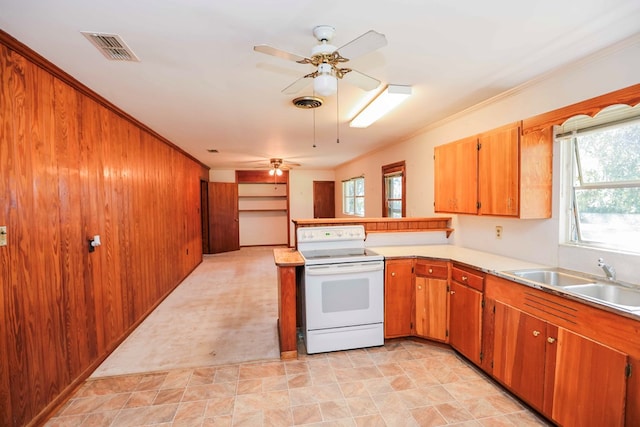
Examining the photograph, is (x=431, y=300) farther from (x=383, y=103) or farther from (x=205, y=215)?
(x=205, y=215)

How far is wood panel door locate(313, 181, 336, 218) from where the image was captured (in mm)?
9109

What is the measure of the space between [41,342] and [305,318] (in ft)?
6.28

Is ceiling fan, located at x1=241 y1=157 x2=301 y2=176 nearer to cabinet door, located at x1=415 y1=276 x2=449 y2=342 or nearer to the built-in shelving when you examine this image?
the built-in shelving

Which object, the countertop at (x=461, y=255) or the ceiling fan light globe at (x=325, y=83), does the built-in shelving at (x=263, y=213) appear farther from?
the ceiling fan light globe at (x=325, y=83)

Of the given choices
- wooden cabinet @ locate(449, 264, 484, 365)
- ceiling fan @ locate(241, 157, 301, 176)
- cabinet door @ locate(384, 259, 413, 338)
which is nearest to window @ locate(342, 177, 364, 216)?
ceiling fan @ locate(241, 157, 301, 176)

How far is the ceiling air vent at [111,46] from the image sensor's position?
1.77 m

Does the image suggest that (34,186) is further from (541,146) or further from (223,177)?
(223,177)

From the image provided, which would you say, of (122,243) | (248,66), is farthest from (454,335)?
(122,243)

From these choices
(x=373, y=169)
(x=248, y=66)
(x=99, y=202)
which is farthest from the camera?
(x=373, y=169)

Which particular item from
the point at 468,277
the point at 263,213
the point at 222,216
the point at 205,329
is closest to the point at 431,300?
the point at 468,277

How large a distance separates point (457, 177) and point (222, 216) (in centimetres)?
638

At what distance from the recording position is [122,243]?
3.16 metres

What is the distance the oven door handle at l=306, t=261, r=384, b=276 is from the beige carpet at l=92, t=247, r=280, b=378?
2.91ft

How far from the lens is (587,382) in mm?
1647
